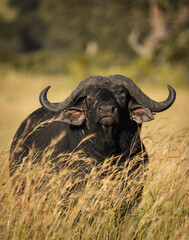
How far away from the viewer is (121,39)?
129 feet

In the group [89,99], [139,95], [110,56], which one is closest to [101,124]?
[89,99]

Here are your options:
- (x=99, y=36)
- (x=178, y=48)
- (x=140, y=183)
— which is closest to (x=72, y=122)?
(x=140, y=183)

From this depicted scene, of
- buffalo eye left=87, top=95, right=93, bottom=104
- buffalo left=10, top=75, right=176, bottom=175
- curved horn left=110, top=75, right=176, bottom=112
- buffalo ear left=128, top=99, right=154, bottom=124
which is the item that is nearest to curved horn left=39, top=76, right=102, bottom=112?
buffalo left=10, top=75, right=176, bottom=175

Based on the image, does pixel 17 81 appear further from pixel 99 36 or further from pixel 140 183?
pixel 140 183

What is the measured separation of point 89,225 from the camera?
11.6 feet

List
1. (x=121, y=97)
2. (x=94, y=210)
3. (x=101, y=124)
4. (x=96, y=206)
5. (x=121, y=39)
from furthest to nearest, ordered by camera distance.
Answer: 1. (x=121, y=39)
2. (x=121, y=97)
3. (x=101, y=124)
4. (x=96, y=206)
5. (x=94, y=210)

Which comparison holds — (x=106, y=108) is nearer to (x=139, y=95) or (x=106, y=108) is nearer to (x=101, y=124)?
(x=101, y=124)

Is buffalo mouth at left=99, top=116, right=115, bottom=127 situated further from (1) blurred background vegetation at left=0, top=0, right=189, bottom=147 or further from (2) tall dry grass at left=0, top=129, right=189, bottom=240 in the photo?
(1) blurred background vegetation at left=0, top=0, right=189, bottom=147

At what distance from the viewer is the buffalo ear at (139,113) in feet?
15.0

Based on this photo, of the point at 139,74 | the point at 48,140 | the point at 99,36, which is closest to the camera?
the point at 48,140

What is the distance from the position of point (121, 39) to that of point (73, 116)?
117 ft

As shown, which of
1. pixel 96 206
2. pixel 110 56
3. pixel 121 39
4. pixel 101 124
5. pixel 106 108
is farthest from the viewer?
pixel 121 39

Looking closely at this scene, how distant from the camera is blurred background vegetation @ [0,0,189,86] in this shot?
27297mm

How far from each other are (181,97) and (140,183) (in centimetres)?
1647
